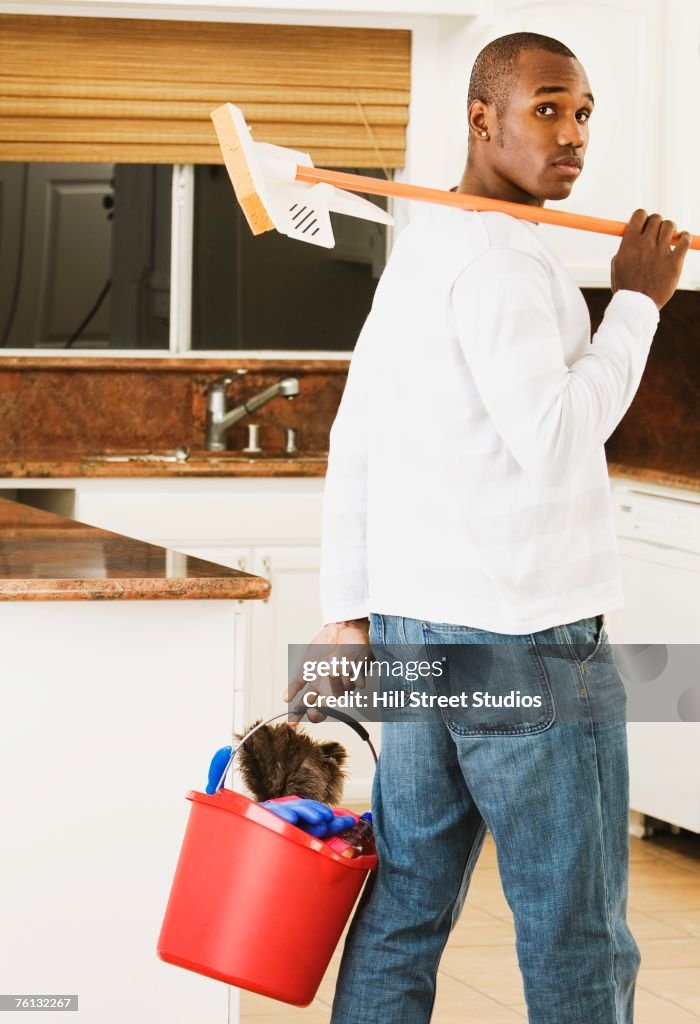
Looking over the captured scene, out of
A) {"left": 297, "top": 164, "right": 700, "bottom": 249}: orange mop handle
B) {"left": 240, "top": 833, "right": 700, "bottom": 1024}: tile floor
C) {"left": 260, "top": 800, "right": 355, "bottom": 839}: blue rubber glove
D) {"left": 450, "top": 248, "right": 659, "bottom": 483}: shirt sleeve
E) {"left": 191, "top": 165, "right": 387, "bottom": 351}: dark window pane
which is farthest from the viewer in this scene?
{"left": 191, "top": 165, "right": 387, "bottom": 351}: dark window pane

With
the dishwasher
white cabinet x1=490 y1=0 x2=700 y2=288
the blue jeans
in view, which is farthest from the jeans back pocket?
white cabinet x1=490 y1=0 x2=700 y2=288

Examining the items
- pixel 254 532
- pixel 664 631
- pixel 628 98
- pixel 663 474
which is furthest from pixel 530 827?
pixel 628 98

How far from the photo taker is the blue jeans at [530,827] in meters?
1.45

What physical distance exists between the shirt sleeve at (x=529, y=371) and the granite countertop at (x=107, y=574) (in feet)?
1.91

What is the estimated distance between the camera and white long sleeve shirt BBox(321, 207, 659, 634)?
4.57 ft

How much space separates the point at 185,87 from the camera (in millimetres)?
4148

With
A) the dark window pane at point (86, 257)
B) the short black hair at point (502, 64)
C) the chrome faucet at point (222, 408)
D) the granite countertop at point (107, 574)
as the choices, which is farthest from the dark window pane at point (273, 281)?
the short black hair at point (502, 64)

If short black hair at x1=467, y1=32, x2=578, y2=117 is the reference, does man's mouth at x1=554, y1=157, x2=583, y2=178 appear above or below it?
below

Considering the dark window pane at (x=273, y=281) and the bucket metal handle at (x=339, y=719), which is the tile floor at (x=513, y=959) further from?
the dark window pane at (x=273, y=281)

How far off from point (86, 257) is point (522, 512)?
315cm

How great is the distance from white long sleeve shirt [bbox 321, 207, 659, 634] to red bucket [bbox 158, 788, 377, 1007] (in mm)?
282

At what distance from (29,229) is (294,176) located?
2.87m

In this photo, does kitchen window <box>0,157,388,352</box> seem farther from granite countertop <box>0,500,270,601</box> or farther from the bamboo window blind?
granite countertop <box>0,500,270,601</box>

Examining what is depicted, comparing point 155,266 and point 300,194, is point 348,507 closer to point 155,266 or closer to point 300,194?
point 300,194
